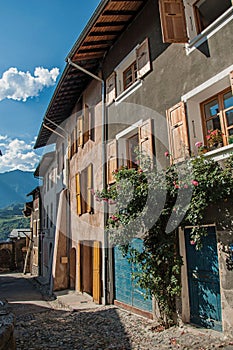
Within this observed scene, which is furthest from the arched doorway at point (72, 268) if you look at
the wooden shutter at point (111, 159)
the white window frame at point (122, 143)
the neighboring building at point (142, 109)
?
the white window frame at point (122, 143)

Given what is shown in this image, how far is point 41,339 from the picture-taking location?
6.31 m

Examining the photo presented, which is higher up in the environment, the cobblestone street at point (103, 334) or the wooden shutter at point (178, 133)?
the wooden shutter at point (178, 133)

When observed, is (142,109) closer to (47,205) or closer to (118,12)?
(118,12)

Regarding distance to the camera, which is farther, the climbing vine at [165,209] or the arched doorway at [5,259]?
the arched doorway at [5,259]

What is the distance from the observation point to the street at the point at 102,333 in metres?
5.50

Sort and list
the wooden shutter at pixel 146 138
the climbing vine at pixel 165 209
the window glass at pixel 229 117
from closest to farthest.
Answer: the climbing vine at pixel 165 209 → the window glass at pixel 229 117 → the wooden shutter at pixel 146 138

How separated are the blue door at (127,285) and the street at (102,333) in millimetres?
315

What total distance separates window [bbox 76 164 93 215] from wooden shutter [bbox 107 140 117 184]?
5.54 ft

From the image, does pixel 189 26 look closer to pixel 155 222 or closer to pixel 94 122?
pixel 155 222

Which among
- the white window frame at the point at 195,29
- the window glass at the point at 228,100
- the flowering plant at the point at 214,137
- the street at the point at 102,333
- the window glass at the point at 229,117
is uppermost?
the white window frame at the point at 195,29

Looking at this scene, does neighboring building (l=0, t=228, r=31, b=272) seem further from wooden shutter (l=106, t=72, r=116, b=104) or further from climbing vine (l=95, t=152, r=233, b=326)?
climbing vine (l=95, t=152, r=233, b=326)

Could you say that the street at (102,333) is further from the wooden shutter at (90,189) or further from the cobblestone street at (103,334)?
the wooden shutter at (90,189)

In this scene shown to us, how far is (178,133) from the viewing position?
648cm

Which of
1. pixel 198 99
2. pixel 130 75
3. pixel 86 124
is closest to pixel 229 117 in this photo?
pixel 198 99
